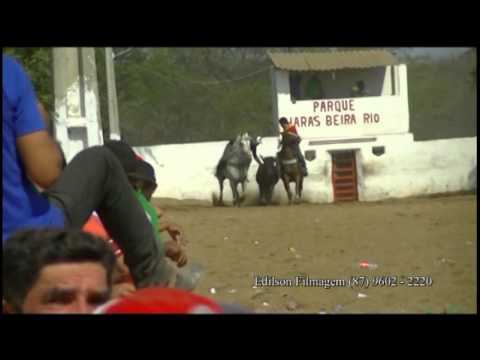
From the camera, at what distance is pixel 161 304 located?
1312 mm

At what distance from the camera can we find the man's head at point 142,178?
3.66 m

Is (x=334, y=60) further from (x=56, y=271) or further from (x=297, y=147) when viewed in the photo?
(x=56, y=271)

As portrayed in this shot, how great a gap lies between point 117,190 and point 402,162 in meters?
17.9

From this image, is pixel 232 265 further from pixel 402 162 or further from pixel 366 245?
pixel 402 162

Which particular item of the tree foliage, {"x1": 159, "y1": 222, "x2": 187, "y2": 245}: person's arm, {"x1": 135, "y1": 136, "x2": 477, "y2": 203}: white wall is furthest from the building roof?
{"x1": 159, "y1": 222, "x2": 187, "y2": 245}: person's arm

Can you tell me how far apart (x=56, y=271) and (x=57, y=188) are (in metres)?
0.96

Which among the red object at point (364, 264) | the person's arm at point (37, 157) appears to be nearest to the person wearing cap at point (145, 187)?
the person's arm at point (37, 157)

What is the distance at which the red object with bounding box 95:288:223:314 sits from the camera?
1307 millimetres

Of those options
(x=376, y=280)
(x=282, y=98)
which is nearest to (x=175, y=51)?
(x=282, y=98)

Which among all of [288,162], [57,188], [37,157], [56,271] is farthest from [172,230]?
[288,162]

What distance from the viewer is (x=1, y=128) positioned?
2.38 m

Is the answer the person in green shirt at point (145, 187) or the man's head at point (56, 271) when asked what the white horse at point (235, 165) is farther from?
the man's head at point (56, 271)

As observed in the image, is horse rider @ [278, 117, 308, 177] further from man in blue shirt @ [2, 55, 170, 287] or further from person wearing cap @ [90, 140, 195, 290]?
man in blue shirt @ [2, 55, 170, 287]

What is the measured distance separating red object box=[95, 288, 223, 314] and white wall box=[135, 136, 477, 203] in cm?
1778
